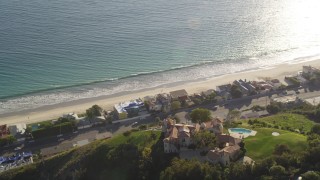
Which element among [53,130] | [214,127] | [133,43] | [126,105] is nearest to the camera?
[214,127]

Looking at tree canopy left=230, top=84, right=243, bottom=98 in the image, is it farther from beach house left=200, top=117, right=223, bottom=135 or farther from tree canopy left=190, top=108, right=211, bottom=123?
beach house left=200, top=117, right=223, bottom=135

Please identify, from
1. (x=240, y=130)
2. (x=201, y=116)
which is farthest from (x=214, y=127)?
(x=201, y=116)

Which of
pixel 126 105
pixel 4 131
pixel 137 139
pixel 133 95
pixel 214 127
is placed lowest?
pixel 137 139

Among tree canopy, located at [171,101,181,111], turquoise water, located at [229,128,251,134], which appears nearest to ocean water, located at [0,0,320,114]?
tree canopy, located at [171,101,181,111]

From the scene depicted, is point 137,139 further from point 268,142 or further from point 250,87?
point 250,87

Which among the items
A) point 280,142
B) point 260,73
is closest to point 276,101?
point 260,73

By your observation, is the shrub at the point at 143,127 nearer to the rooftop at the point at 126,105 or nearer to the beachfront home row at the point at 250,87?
the rooftop at the point at 126,105

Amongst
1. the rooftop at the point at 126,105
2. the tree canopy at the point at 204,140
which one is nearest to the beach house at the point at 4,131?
the rooftop at the point at 126,105
